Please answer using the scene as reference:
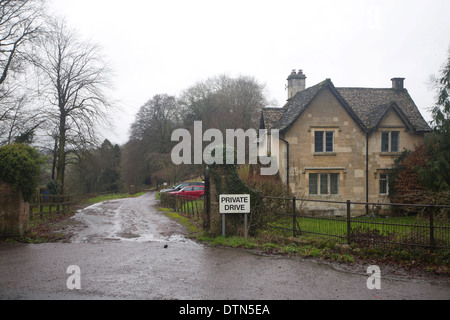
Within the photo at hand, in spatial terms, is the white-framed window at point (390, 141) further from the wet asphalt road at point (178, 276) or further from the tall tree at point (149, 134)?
the tall tree at point (149, 134)

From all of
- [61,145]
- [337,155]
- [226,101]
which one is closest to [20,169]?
[337,155]

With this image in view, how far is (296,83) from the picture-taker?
28.4m

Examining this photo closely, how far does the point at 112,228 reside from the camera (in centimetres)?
1537

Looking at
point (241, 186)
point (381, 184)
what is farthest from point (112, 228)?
point (381, 184)

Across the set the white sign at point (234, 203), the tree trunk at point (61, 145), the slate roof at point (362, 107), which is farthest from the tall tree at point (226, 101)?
the white sign at point (234, 203)

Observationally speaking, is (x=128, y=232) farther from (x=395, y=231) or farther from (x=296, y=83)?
(x=296, y=83)

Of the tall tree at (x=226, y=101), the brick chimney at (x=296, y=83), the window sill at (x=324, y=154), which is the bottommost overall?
the window sill at (x=324, y=154)

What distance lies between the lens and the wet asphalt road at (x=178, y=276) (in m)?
6.50

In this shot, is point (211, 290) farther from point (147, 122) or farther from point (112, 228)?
point (147, 122)

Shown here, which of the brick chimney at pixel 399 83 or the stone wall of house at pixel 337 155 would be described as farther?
the brick chimney at pixel 399 83

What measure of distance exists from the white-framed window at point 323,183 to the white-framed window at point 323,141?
1.65 meters

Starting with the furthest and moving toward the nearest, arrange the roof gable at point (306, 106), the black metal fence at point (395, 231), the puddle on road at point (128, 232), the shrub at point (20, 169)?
the roof gable at point (306, 106) < the puddle on road at point (128, 232) < the shrub at point (20, 169) < the black metal fence at point (395, 231)

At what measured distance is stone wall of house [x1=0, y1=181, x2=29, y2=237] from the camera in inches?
473

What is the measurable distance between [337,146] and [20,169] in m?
18.5
